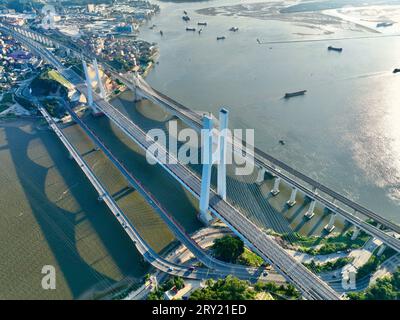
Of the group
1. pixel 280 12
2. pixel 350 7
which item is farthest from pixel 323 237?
pixel 350 7

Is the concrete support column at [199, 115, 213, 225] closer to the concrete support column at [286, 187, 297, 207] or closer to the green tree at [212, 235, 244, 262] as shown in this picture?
the green tree at [212, 235, 244, 262]

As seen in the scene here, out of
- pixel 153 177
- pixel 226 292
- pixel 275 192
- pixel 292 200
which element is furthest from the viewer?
pixel 153 177

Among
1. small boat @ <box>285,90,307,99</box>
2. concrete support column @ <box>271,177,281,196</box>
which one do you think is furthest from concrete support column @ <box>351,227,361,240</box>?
small boat @ <box>285,90,307,99</box>

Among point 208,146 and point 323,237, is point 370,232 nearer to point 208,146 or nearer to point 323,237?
point 323,237

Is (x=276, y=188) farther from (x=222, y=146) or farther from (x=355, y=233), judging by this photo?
(x=222, y=146)

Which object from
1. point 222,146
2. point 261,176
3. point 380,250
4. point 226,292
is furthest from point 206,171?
point 380,250
